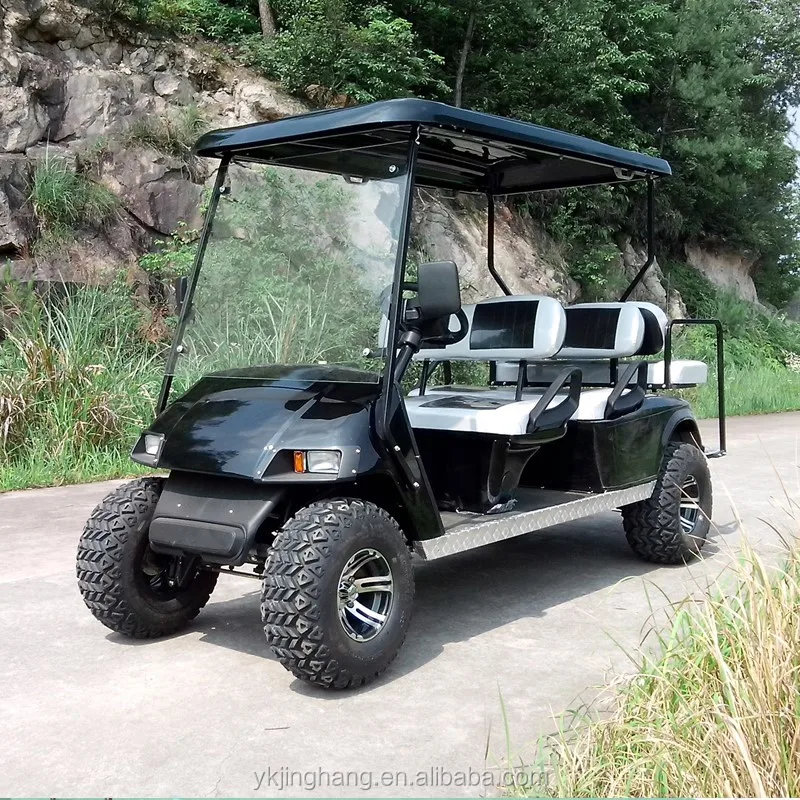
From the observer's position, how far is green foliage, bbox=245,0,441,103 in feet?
42.9

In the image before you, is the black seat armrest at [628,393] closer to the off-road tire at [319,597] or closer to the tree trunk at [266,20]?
the off-road tire at [319,597]

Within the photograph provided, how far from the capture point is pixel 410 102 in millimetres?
3645

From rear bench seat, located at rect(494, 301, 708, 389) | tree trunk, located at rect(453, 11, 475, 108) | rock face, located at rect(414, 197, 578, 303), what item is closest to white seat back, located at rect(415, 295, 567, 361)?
rear bench seat, located at rect(494, 301, 708, 389)

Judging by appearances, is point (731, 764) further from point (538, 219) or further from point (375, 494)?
point (538, 219)

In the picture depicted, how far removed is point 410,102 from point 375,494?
1.48m

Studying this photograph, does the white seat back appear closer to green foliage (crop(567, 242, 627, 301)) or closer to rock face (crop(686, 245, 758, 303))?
green foliage (crop(567, 242, 627, 301))

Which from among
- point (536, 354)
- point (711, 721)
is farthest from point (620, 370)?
point (711, 721)

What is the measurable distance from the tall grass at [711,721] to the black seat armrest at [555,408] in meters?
1.45

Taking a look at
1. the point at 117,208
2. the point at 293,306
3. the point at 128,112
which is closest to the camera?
the point at 293,306

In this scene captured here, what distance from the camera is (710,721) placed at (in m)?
2.48

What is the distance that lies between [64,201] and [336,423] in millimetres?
8362

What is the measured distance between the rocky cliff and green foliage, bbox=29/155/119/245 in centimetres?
6

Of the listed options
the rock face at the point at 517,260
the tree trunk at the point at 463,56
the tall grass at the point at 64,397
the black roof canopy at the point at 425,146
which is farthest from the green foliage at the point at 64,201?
the black roof canopy at the point at 425,146

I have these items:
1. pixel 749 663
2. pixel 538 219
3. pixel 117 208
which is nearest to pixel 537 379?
pixel 749 663
